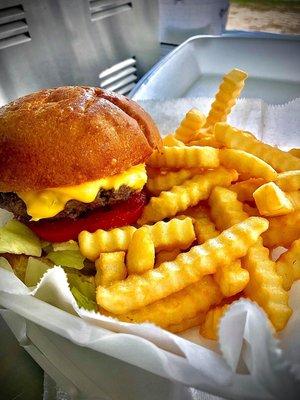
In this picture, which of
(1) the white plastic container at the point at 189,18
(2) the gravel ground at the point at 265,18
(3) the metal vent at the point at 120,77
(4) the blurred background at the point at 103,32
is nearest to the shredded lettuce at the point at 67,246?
(4) the blurred background at the point at 103,32

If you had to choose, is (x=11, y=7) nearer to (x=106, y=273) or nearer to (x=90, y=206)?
(x=90, y=206)

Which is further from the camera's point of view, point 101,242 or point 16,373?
point 16,373

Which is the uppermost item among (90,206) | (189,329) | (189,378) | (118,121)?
(118,121)

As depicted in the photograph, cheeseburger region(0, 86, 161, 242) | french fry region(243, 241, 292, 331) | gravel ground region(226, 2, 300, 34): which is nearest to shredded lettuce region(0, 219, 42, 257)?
cheeseburger region(0, 86, 161, 242)

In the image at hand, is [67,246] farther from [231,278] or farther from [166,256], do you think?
[231,278]

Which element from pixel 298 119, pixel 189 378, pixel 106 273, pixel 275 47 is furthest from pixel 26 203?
pixel 275 47

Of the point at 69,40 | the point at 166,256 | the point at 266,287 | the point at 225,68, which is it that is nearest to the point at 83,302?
the point at 166,256

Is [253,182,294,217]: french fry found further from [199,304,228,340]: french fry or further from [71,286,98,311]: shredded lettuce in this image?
[71,286,98,311]: shredded lettuce
